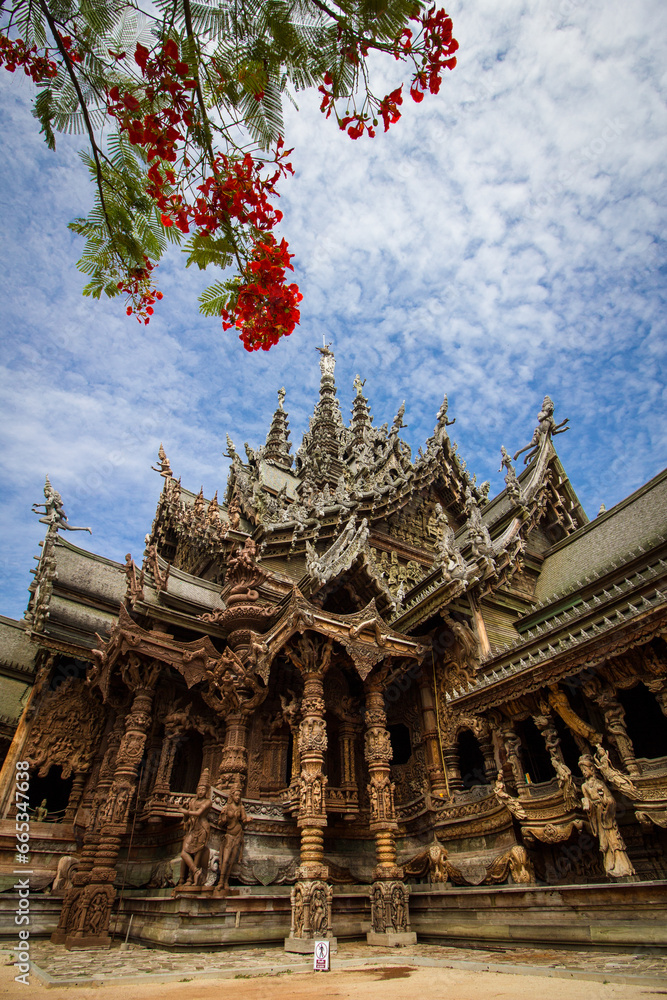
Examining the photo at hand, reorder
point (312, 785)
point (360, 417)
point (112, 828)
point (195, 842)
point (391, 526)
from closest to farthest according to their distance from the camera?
point (195, 842) → point (312, 785) → point (112, 828) → point (391, 526) → point (360, 417)

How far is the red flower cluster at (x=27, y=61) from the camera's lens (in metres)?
2.45

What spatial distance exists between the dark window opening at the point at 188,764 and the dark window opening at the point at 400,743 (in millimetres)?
4205

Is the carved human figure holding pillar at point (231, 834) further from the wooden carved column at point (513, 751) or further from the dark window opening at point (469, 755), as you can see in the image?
the dark window opening at point (469, 755)

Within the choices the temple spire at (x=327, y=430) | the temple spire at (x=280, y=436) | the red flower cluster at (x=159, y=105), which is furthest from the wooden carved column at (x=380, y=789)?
the temple spire at (x=280, y=436)

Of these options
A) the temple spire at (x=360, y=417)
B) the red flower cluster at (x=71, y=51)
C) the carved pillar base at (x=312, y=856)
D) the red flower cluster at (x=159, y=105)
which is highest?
the temple spire at (x=360, y=417)

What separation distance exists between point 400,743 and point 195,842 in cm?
562

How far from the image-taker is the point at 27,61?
8.23ft

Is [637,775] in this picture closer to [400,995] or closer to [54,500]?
[400,995]

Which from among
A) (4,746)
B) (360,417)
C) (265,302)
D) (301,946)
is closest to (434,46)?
(265,302)

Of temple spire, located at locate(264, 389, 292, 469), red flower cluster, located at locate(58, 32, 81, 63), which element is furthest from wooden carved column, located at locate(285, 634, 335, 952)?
temple spire, located at locate(264, 389, 292, 469)

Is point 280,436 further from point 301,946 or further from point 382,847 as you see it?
point 301,946

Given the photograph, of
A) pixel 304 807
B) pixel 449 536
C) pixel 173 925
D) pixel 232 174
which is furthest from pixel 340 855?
pixel 232 174

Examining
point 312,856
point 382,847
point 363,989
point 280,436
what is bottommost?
point 363,989

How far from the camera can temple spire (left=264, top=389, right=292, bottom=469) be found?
29.4 meters
